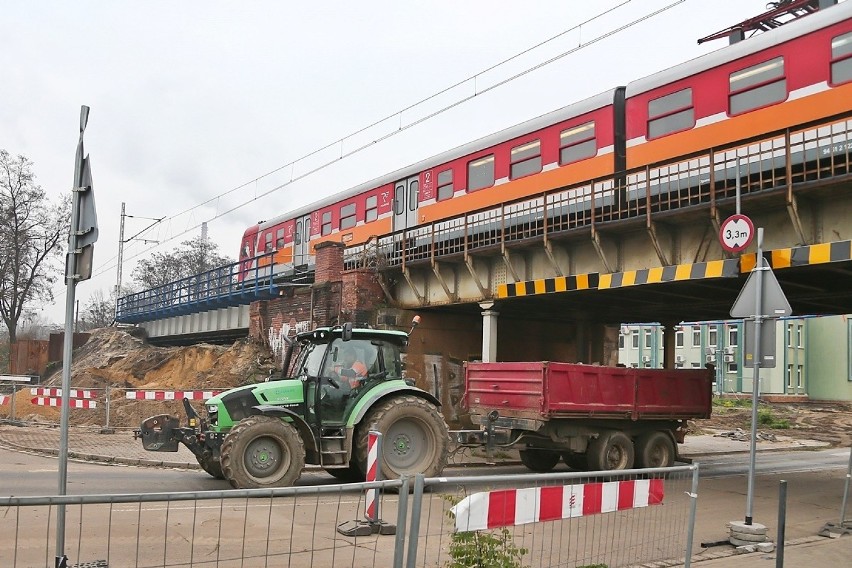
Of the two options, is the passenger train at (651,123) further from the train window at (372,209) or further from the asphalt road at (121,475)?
the asphalt road at (121,475)

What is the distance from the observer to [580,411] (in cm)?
1392

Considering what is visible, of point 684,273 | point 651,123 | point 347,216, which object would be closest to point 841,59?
point 651,123

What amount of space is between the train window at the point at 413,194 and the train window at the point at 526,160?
4512mm

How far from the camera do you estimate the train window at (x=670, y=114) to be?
50.3 feet

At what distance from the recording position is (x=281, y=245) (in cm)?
3244

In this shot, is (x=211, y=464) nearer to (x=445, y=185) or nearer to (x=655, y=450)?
(x=655, y=450)

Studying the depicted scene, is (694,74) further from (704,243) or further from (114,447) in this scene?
(114,447)

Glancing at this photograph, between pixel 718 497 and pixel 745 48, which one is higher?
pixel 745 48

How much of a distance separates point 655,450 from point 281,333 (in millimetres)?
12026

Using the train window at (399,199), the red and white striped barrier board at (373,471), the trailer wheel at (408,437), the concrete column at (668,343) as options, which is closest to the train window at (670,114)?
the trailer wheel at (408,437)

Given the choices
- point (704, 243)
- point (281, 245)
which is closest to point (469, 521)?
A: point (704, 243)

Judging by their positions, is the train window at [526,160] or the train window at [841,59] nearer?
the train window at [841,59]

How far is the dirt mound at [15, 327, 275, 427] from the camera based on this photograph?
72.0ft

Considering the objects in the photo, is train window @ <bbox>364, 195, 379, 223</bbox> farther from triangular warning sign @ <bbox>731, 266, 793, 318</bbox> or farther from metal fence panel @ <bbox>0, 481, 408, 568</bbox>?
metal fence panel @ <bbox>0, 481, 408, 568</bbox>
